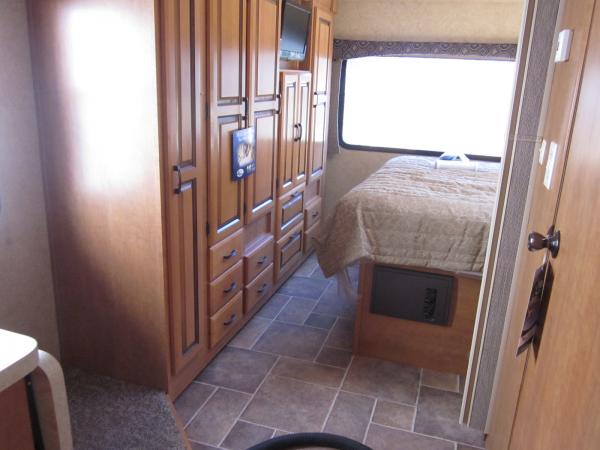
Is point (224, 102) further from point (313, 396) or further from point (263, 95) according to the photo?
point (313, 396)

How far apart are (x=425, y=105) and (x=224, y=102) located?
2844 millimetres

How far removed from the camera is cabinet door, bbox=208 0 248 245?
2350mm

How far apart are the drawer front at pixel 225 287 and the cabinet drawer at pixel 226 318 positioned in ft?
0.10

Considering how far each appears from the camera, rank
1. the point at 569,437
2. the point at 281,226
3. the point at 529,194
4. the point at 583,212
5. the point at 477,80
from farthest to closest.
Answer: the point at 477,80 < the point at 281,226 < the point at 529,194 < the point at 583,212 < the point at 569,437

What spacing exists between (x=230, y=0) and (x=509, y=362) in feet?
6.46

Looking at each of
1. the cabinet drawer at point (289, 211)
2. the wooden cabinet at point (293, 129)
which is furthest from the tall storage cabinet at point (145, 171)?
the cabinet drawer at point (289, 211)

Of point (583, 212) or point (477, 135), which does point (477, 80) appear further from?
point (583, 212)

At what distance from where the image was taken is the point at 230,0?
242 centimetres

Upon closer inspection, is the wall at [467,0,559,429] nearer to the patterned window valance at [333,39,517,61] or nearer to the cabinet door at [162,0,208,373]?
the cabinet door at [162,0,208,373]

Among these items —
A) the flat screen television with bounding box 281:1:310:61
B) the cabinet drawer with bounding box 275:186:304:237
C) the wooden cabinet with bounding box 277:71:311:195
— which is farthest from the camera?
the cabinet drawer with bounding box 275:186:304:237

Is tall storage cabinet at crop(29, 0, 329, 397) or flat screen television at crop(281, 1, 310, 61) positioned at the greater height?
flat screen television at crop(281, 1, 310, 61)

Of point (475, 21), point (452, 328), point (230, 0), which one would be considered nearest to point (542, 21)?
point (230, 0)

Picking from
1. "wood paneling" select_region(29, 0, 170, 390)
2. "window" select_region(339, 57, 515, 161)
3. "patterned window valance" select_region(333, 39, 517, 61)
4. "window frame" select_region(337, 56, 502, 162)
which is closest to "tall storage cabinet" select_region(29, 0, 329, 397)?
"wood paneling" select_region(29, 0, 170, 390)

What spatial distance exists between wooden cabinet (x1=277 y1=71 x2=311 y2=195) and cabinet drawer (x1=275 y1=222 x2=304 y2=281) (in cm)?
35
